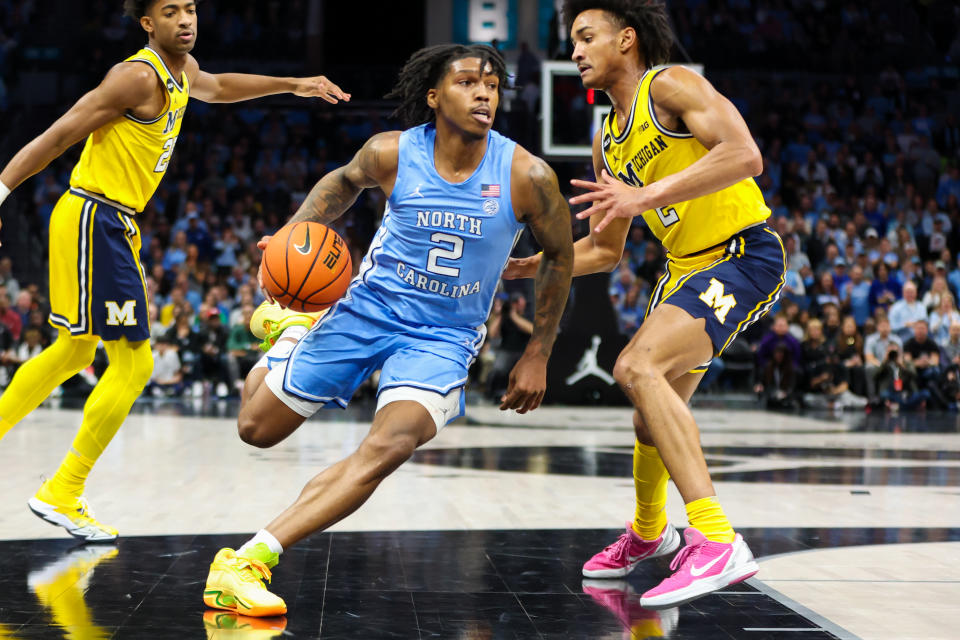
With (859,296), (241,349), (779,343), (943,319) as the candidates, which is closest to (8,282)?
(241,349)

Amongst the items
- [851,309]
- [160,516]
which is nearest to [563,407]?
[851,309]

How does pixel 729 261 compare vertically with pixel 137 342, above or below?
above

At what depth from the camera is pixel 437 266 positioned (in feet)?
13.1

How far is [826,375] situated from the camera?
13.5m

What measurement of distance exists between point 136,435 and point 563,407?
5.17 metres

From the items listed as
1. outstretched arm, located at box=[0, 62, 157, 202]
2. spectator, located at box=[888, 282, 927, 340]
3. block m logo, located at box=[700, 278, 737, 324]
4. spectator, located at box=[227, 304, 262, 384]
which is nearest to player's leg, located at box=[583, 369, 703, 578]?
block m logo, located at box=[700, 278, 737, 324]

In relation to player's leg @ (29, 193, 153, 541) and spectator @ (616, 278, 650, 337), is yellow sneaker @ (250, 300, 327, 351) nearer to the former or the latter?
player's leg @ (29, 193, 153, 541)

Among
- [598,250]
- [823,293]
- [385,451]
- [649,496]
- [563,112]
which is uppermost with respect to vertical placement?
[563,112]

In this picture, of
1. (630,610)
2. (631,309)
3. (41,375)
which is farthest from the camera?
(631,309)

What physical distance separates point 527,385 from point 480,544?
110 cm

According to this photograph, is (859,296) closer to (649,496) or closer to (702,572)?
(649,496)

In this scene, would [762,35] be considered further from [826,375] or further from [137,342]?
[137,342]

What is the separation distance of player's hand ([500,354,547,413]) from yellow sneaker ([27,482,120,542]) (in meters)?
1.90

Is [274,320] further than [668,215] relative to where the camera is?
Yes
